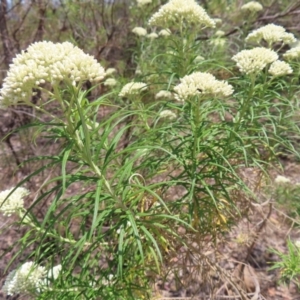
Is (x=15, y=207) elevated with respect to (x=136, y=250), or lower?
elevated

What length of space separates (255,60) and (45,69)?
1103mm

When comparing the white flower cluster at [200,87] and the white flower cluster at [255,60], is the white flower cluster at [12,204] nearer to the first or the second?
the white flower cluster at [200,87]

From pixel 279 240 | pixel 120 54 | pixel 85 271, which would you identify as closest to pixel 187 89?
pixel 85 271

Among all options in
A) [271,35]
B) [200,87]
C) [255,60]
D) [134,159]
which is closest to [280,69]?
[255,60]

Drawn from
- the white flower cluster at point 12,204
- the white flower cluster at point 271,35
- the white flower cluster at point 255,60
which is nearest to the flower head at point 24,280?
the white flower cluster at point 12,204

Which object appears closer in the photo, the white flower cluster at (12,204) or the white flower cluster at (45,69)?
the white flower cluster at (45,69)

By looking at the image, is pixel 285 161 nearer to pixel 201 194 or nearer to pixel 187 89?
pixel 201 194

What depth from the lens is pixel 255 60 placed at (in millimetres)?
2051

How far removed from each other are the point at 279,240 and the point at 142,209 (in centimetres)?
263

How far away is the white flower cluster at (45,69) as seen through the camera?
4.80ft

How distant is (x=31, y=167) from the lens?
479cm

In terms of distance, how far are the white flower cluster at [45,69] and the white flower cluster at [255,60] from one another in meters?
0.84

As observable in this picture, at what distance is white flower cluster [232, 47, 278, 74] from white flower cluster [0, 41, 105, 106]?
33.0 inches

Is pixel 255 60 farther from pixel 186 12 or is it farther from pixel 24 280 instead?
pixel 24 280
